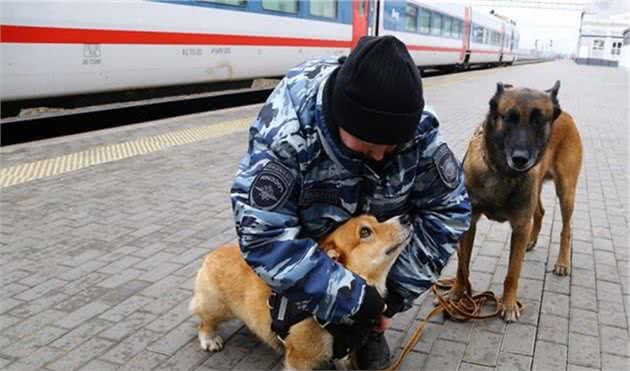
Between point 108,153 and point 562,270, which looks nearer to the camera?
point 562,270

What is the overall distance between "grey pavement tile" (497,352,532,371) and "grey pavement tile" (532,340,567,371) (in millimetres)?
38

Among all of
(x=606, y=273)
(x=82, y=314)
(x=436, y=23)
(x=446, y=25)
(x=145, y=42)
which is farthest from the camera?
(x=446, y=25)

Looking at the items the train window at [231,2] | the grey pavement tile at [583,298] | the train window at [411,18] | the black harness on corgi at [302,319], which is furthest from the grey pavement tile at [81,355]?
the train window at [411,18]

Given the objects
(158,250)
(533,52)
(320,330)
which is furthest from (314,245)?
(533,52)

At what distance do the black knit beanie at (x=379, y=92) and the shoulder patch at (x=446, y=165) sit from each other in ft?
1.66

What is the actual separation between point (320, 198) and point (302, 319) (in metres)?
0.50

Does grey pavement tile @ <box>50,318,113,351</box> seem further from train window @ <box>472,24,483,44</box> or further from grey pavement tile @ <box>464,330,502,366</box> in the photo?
train window @ <box>472,24,483,44</box>

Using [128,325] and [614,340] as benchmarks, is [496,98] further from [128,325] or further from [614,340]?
[128,325]

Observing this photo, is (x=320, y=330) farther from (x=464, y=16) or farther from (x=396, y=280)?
(x=464, y=16)

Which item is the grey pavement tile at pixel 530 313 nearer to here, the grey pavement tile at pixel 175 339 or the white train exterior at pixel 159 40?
the grey pavement tile at pixel 175 339

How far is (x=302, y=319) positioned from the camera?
95.3 inches

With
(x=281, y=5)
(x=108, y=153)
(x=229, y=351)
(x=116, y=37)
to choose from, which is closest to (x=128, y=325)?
(x=229, y=351)

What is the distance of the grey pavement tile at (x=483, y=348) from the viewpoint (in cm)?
295

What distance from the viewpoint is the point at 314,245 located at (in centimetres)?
228
